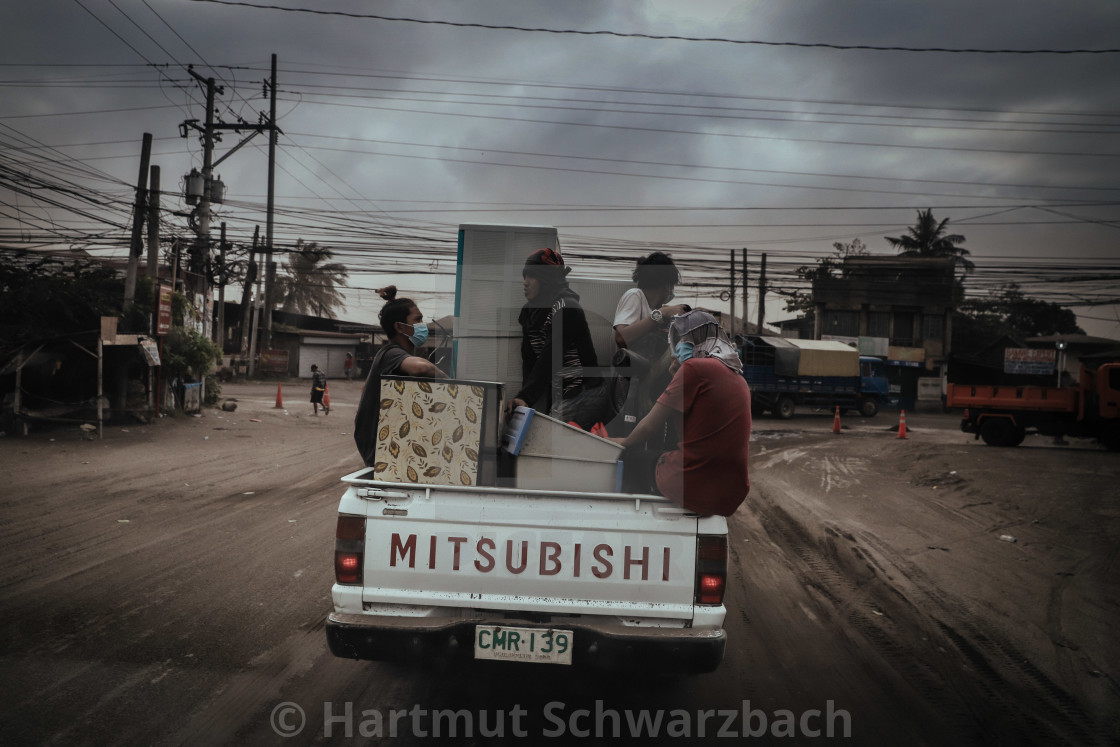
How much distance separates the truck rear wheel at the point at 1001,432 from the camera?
1805 centimetres

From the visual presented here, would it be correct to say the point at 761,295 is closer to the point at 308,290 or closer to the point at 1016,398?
the point at 1016,398

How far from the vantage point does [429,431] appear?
3184mm

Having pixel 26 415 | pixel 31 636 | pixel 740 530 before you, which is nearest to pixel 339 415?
pixel 26 415

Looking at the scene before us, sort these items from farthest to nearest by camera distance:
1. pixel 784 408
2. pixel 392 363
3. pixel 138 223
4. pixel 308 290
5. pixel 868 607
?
pixel 308 290, pixel 784 408, pixel 138 223, pixel 868 607, pixel 392 363

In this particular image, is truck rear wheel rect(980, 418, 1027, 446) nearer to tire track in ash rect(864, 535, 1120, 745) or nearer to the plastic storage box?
tire track in ash rect(864, 535, 1120, 745)

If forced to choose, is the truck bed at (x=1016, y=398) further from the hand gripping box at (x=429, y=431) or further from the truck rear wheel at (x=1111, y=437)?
the hand gripping box at (x=429, y=431)

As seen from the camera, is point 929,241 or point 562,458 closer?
point 562,458

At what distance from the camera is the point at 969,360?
65.8 ft

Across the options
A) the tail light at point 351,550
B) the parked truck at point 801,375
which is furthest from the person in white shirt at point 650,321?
the parked truck at point 801,375

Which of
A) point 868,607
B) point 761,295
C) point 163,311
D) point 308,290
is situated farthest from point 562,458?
point 308,290

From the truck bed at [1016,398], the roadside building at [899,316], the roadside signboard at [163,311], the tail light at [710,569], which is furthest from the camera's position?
the roadside building at [899,316]

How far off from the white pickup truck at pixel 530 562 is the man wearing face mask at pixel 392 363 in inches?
38.7

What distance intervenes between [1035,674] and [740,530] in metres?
3.78

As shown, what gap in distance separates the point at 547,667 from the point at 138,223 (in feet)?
55.3
